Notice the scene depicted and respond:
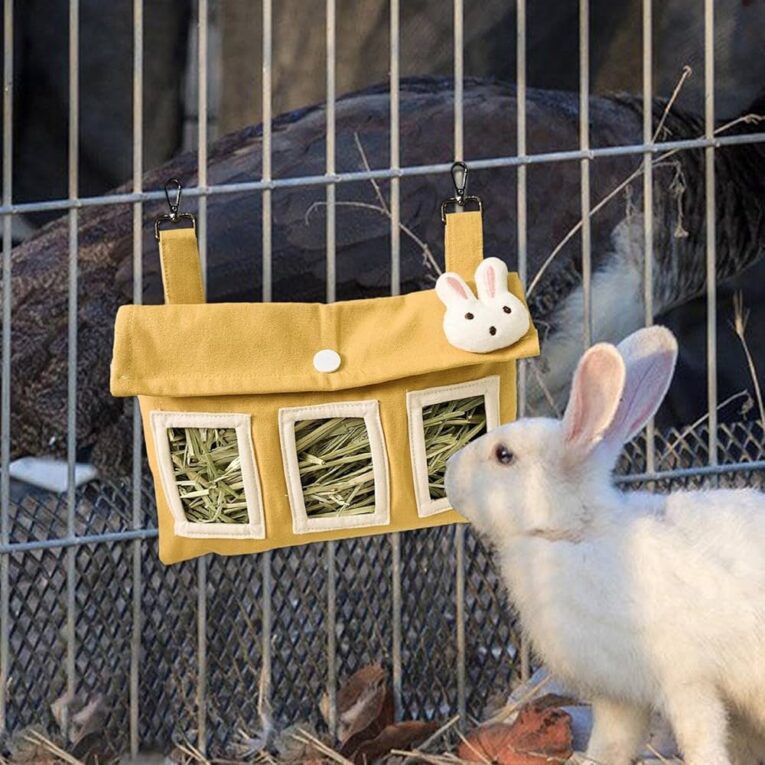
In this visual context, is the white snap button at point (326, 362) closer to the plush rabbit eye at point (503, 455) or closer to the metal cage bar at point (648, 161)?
the plush rabbit eye at point (503, 455)

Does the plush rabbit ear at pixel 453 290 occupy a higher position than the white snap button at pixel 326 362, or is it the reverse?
the plush rabbit ear at pixel 453 290

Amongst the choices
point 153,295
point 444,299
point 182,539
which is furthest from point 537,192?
point 182,539

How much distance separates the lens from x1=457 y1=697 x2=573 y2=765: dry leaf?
2053mm

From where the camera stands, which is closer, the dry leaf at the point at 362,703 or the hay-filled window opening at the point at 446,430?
the hay-filled window opening at the point at 446,430

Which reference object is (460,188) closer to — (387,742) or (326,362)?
(326,362)

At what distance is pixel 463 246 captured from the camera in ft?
6.81

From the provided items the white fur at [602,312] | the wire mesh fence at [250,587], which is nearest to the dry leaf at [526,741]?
the wire mesh fence at [250,587]

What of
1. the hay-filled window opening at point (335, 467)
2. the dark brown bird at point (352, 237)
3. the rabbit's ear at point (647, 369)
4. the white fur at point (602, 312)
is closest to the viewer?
the rabbit's ear at point (647, 369)

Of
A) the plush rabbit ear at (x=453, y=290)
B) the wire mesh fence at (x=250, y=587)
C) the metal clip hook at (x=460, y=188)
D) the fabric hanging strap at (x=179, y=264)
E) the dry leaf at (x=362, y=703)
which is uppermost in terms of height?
the metal clip hook at (x=460, y=188)

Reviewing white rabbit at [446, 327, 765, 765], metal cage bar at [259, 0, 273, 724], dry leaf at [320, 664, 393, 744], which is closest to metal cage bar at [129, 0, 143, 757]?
metal cage bar at [259, 0, 273, 724]

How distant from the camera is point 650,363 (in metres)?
1.96

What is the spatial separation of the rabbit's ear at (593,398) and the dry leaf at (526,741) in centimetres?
42

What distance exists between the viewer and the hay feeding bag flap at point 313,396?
2.00 metres

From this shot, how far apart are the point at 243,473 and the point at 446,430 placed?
0.28 m
